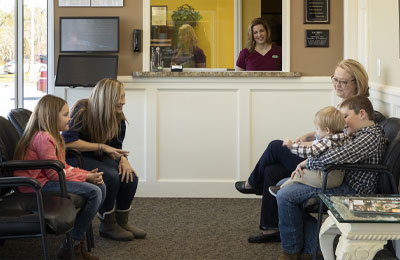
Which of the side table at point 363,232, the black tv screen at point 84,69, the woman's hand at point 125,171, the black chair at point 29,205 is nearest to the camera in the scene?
the side table at point 363,232

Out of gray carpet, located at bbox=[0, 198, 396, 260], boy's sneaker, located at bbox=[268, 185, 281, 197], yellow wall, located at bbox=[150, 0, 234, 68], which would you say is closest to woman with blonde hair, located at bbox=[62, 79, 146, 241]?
gray carpet, located at bbox=[0, 198, 396, 260]

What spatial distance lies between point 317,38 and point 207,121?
3.65 feet

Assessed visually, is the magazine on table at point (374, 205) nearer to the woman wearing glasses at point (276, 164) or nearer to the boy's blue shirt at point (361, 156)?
the boy's blue shirt at point (361, 156)

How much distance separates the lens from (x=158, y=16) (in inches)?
239

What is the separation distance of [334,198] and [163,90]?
9.78 feet

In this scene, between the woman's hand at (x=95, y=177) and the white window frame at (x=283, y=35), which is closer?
the woman's hand at (x=95, y=177)

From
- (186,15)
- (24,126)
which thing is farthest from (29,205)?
(186,15)

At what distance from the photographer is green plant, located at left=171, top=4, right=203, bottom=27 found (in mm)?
6378

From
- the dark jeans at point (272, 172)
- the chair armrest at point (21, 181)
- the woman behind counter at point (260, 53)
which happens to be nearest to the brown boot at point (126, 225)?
the dark jeans at point (272, 172)

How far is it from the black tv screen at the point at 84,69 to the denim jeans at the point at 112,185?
139cm

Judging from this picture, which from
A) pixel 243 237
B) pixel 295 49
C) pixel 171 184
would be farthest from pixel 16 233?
pixel 295 49

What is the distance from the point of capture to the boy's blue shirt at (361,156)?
345 cm

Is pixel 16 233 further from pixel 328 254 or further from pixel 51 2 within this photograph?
pixel 51 2

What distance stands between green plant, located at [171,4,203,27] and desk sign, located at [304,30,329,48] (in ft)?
4.37
